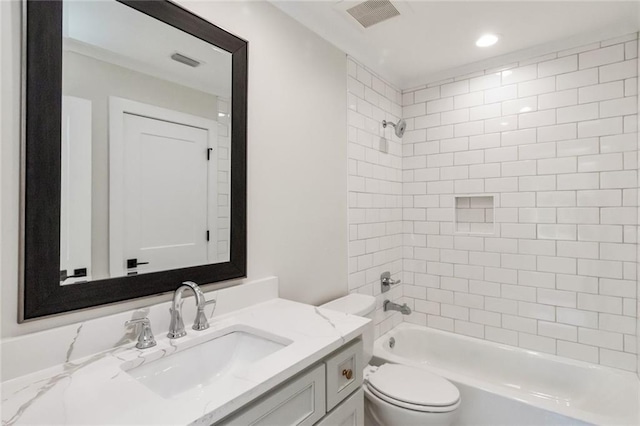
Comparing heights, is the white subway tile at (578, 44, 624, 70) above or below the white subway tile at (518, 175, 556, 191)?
above

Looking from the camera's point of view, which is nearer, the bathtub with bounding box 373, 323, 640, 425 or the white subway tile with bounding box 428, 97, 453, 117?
the bathtub with bounding box 373, 323, 640, 425

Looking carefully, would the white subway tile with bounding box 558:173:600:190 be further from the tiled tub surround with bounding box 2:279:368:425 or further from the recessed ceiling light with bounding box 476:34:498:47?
the tiled tub surround with bounding box 2:279:368:425

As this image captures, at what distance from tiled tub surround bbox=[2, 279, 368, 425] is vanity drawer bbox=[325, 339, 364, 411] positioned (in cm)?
6

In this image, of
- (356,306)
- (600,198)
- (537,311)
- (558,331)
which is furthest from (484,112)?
(356,306)

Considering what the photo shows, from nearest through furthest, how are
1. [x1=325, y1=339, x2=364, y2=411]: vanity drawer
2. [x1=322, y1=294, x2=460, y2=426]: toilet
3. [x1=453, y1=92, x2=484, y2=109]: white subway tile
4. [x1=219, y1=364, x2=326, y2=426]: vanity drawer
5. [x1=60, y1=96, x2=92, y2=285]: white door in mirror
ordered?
[x1=219, y1=364, x2=326, y2=426]: vanity drawer
[x1=60, y1=96, x2=92, y2=285]: white door in mirror
[x1=325, y1=339, x2=364, y2=411]: vanity drawer
[x1=322, y1=294, x2=460, y2=426]: toilet
[x1=453, y1=92, x2=484, y2=109]: white subway tile

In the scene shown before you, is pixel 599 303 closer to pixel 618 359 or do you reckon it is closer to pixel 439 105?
pixel 618 359

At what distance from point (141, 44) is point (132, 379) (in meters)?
1.05

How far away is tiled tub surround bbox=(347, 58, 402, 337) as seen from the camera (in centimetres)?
Result: 217

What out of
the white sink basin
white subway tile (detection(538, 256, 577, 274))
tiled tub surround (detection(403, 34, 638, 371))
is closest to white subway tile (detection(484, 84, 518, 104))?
A: tiled tub surround (detection(403, 34, 638, 371))

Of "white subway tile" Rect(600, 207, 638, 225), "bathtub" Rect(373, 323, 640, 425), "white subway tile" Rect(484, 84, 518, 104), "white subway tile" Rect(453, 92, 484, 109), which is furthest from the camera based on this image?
"white subway tile" Rect(453, 92, 484, 109)

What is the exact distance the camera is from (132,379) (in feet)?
2.68

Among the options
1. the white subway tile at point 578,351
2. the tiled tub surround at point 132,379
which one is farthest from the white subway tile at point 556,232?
the tiled tub surround at point 132,379

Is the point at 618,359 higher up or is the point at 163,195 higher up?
the point at 163,195

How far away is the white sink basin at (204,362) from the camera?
96 centimetres
